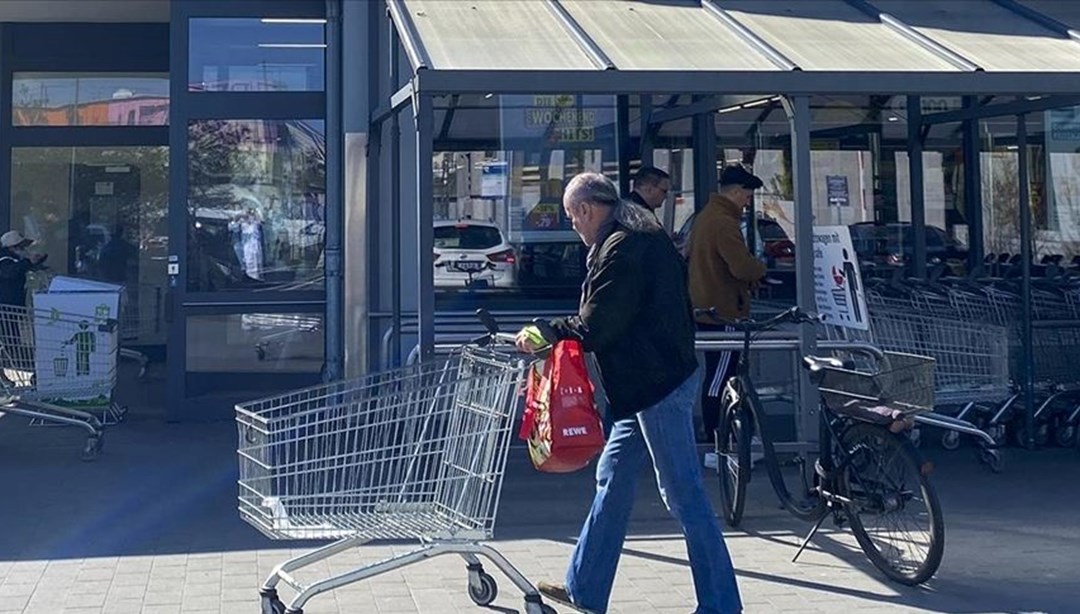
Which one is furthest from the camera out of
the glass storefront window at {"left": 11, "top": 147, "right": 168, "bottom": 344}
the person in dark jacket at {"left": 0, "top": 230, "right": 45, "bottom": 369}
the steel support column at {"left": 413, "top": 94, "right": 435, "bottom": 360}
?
the glass storefront window at {"left": 11, "top": 147, "right": 168, "bottom": 344}

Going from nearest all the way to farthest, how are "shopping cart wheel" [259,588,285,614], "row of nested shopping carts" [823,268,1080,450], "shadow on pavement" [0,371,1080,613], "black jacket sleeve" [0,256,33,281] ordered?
1. "shopping cart wheel" [259,588,285,614]
2. "shadow on pavement" [0,371,1080,613]
3. "row of nested shopping carts" [823,268,1080,450]
4. "black jacket sleeve" [0,256,33,281]

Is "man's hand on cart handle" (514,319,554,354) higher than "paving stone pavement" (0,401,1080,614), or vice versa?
"man's hand on cart handle" (514,319,554,354)

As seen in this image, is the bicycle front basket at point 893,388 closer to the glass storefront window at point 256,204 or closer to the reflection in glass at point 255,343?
the reflection in glass at point 255,343

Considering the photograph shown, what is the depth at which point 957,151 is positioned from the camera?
38.7 feet

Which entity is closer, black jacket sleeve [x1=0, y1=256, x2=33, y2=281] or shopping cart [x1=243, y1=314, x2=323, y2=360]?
shopping cart [x1=243, y1=314, x2=323, y2=360]

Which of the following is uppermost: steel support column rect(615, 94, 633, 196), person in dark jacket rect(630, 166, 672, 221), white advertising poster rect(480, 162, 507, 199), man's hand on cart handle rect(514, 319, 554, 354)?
steel support column rect(615, 94, 633, 196)

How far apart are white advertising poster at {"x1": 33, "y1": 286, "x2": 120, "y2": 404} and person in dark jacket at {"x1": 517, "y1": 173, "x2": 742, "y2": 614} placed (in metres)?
5.19

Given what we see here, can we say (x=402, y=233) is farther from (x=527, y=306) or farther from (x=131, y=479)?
(x=131, y=479)

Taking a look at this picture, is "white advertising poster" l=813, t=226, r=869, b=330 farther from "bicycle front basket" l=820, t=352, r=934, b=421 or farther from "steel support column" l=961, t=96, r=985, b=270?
"steel support column" l=961, t=96, r=985, b=270

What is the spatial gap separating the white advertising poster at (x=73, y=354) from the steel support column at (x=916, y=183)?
→ 6.12 meters

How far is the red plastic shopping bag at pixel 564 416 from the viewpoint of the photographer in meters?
5.86

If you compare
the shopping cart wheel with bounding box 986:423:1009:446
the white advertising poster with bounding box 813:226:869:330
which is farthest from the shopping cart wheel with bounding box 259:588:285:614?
the shopping cart wheel with bounding box 986:423:1009:446

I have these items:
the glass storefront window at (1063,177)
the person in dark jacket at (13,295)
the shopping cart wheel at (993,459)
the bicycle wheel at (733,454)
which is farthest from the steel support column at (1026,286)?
the person in dark jacket at (13,295)

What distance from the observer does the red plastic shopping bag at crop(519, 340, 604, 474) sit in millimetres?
5855
